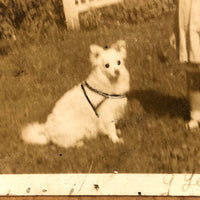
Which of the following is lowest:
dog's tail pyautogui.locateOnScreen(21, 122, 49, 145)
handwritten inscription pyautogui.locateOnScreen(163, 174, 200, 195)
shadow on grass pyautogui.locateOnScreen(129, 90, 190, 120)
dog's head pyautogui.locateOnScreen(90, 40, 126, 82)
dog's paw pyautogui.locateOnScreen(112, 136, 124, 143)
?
handwritten inscription pyautogui.locateOnScreen(163, 174, 200, 195)

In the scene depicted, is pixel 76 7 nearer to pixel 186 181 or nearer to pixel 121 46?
pixel 121 46

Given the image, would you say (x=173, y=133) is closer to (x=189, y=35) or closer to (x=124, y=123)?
(x=124, y=123)

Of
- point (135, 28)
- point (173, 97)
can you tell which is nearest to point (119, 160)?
point (173, 97)

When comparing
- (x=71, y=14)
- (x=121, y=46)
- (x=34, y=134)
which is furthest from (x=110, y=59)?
(x=34, y=134)

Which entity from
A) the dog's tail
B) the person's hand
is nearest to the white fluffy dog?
the dog's tail

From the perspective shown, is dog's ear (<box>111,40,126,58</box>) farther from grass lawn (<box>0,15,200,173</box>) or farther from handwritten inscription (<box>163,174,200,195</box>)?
handwritten inscription (<box>163,174,200,195</box>)

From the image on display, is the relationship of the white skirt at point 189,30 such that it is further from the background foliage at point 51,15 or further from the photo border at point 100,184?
the photo border at point 100,184

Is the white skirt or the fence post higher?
the fence post
